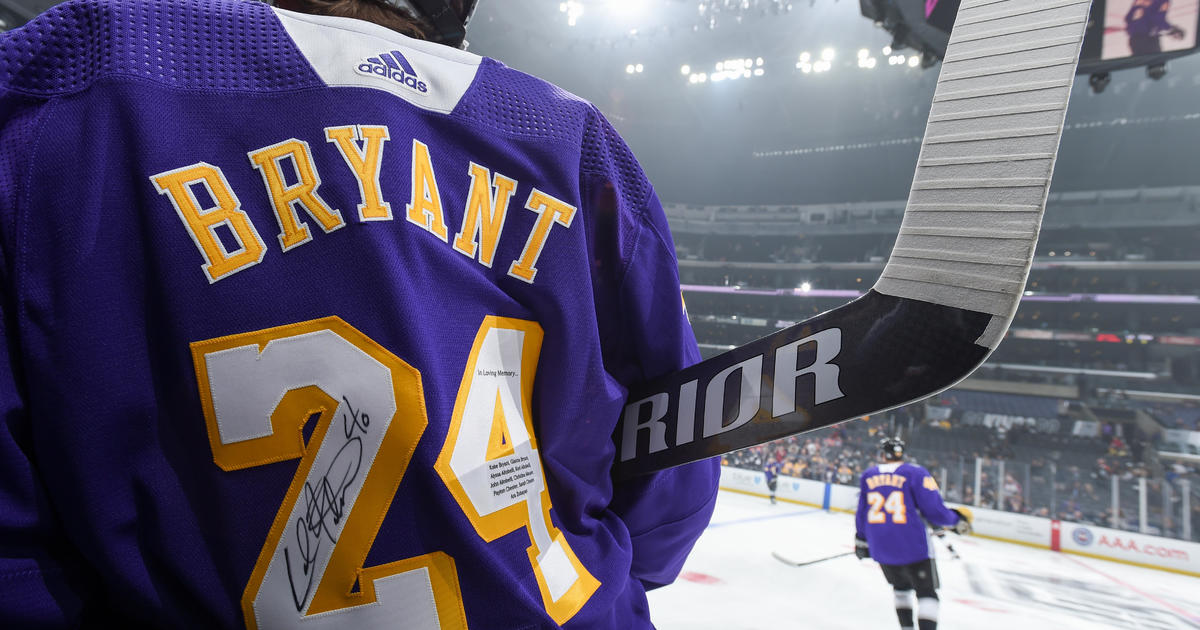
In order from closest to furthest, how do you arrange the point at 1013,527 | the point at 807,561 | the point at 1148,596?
the point at 1148,596 → the point at 807,561 → the point at 1013,527

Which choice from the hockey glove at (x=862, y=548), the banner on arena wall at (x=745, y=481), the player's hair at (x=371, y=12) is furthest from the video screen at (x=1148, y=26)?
the banner on arena wall at (x=745, y=481)

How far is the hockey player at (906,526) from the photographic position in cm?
429

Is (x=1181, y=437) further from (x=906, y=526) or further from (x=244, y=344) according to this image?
(x=244, y=344)

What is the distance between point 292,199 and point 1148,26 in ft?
16.8

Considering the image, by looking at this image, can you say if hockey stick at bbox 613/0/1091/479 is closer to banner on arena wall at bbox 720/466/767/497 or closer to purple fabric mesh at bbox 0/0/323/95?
purple fabric mesh at bbox 0/0/323/95

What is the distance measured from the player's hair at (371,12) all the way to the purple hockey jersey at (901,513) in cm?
474

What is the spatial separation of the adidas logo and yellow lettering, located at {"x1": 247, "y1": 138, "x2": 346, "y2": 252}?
0.35 ft

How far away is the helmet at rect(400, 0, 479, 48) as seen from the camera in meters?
0.68

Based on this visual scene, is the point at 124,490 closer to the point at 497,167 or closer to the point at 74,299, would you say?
the point at 74,299

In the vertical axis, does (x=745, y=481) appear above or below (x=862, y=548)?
below

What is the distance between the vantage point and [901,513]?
4.37 meters

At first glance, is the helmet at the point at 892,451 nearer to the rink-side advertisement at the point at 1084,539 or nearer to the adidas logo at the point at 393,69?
the adidas logo at the point at 393,69

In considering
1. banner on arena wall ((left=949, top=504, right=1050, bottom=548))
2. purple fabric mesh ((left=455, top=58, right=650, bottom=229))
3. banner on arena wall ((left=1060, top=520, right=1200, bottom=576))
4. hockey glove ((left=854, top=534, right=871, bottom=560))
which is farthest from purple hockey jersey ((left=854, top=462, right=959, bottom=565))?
banner on arena wall ((left=1060, top=520, right=1200, bottom=576))

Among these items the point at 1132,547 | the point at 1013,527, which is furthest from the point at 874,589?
the point at 1132,547
